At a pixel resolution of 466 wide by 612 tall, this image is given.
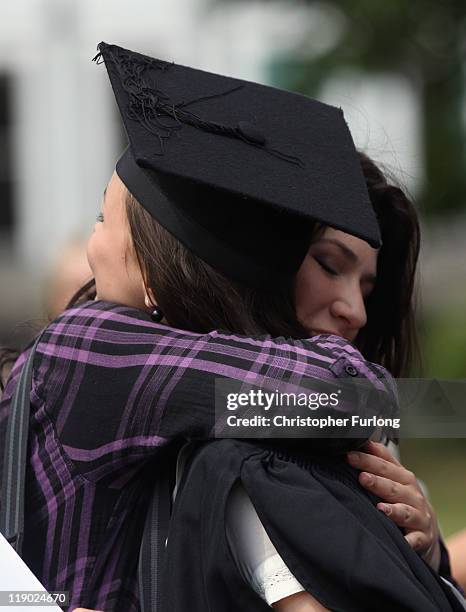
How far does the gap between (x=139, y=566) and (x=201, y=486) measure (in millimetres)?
182

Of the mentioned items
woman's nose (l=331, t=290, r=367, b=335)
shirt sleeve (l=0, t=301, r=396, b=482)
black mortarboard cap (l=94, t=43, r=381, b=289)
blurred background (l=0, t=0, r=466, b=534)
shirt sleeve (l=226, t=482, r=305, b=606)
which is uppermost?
blurred background (l=0, t=0, r=466, b=534)

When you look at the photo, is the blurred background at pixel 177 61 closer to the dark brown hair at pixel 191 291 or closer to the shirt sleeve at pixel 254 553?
the dark brown hair at pixel 191 291

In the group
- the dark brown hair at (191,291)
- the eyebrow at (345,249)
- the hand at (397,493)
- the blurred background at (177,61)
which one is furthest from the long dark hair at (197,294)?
the blurred background at (177,61)

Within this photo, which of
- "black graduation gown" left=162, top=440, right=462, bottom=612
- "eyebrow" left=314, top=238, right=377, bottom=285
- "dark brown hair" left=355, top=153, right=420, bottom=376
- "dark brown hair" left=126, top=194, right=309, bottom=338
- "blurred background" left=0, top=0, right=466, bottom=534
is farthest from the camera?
"blurred background" left=0, top=0, right=466, bottom=534

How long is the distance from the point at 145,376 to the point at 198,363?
8cm

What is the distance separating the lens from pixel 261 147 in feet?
5.48

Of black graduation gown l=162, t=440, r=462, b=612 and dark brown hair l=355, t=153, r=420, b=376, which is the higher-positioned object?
dark brown hair l=355, t=153, r=420, b=376

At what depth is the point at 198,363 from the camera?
5.03ft

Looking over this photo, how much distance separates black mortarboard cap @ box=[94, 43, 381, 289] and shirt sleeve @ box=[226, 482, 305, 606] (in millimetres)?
362

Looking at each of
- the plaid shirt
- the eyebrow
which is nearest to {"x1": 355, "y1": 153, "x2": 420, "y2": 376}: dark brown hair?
the eyebrow

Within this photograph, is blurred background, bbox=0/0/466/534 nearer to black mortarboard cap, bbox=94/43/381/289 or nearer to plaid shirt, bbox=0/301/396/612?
black mortarboard cap, bbox=94/43/381/289

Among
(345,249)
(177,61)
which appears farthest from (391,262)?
(177,61)

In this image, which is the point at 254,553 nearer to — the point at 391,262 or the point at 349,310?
the point at 349,310

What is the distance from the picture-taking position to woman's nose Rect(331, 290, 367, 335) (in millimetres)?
1813
